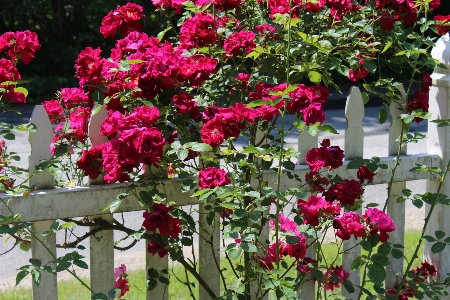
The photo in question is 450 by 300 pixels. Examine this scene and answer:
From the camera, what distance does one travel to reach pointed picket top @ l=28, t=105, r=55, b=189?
78.1 inches

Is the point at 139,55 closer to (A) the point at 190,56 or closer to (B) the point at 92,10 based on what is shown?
(A) the point at 190,56

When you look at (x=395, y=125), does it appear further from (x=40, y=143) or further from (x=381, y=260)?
(x=40, y=143)

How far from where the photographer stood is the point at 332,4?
6.85ft

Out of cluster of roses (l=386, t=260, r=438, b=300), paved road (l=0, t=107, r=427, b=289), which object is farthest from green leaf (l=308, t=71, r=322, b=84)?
paved road (l=0, t=107, r=427, b=289)

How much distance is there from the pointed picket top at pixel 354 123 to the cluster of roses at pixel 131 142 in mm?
783

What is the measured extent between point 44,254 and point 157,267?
356mm

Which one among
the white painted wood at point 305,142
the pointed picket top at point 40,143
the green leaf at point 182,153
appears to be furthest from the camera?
the white painted wood at point 305,142

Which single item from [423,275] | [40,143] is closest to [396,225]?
[423,275]

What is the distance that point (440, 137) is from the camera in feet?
8.63

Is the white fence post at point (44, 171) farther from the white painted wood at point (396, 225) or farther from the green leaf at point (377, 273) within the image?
the white painted wood at point (396, 225)

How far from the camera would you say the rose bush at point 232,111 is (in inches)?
72.1

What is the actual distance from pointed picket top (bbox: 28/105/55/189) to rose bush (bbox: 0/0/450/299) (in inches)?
1.6

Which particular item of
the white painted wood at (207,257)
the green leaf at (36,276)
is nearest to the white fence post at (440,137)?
the white painted wood at (207,257)

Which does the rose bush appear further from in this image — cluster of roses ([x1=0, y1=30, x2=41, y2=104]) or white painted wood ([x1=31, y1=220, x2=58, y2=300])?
white painted wood ([x1=31, y1=220, x2=58, y2=300])
